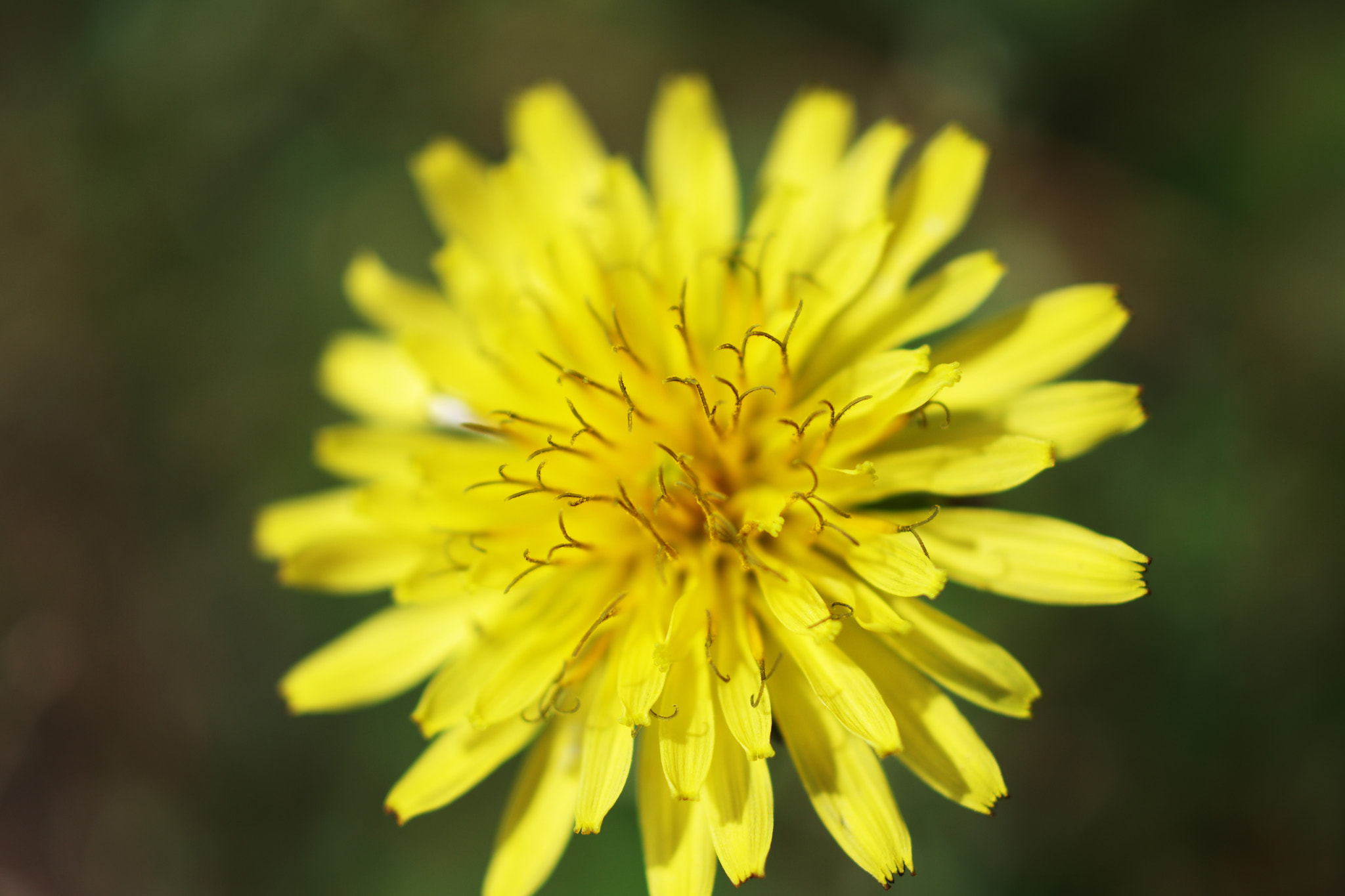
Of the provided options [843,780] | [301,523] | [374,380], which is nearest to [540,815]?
[843,780]

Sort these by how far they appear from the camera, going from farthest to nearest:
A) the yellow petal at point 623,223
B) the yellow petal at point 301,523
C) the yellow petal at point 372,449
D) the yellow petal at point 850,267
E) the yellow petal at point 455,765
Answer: the yellow petal at point 301,523, the yellow petal at point 372,449, the yellow petal at point 623,223, the yellow petal at point 455,765, the yellow petal at point 850,267

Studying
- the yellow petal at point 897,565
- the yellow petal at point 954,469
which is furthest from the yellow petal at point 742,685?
the yellow petal at point 954,469

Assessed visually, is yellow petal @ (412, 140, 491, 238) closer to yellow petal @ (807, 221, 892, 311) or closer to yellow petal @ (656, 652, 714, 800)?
yellow petal @ (807, 221, 892, 311)

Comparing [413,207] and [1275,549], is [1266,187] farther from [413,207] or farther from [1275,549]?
[413,207]

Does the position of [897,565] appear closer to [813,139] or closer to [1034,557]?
[1034,557]

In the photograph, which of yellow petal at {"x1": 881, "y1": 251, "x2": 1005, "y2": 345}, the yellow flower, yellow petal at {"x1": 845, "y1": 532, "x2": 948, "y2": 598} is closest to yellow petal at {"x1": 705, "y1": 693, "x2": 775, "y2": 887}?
the yellow flower

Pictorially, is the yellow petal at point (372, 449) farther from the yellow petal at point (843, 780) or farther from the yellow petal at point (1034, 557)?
the yellow petal at point (1034, 557)
